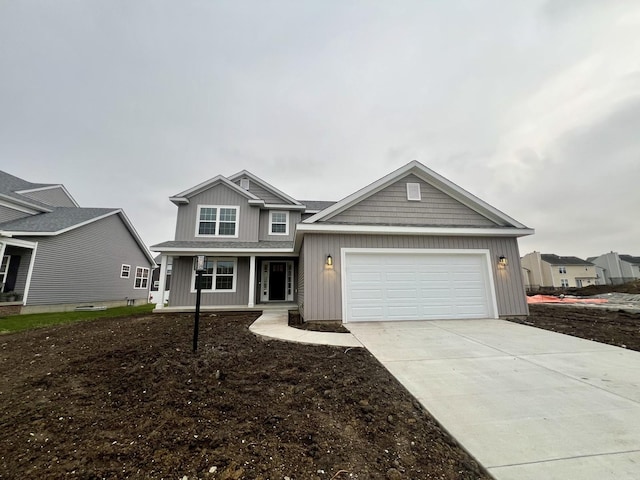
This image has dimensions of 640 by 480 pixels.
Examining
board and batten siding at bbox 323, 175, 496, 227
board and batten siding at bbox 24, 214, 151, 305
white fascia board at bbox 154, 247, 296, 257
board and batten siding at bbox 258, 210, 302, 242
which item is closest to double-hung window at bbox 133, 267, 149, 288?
board and batten siding at bbox 24, 214, 151, 305

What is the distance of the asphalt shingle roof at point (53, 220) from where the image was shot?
11.8 metres

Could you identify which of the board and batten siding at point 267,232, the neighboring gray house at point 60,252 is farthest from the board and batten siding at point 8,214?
the board and batten siding at point 267,232

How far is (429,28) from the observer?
956 cm

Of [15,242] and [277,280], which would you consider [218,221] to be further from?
[15,242]

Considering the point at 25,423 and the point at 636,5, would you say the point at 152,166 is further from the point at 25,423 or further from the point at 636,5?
the point at 636,5

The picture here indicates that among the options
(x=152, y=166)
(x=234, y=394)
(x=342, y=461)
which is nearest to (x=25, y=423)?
(x=234, y=394)

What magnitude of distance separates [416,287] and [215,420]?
686 centimetres

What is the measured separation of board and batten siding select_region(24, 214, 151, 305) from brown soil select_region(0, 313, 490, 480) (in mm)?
10134

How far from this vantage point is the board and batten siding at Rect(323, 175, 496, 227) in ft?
27.7

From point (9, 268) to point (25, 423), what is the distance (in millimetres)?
14715

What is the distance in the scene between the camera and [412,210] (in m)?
8.76

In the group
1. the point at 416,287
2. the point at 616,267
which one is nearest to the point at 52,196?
the point at 416,287

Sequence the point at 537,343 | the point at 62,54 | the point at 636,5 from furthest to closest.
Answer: the point at 62,54, the point at 636,5, the point at 537,343

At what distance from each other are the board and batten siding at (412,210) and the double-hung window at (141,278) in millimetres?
17260
